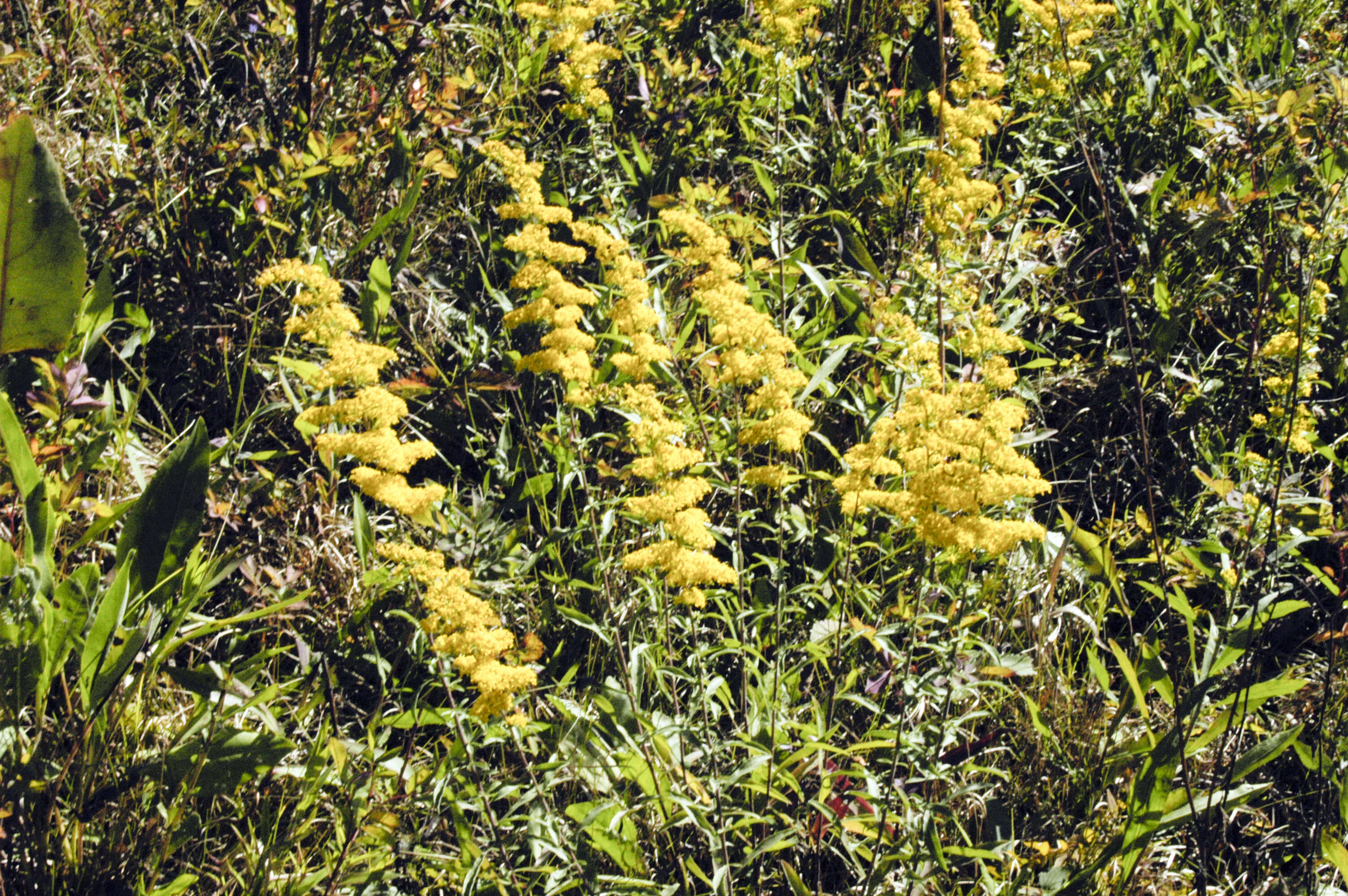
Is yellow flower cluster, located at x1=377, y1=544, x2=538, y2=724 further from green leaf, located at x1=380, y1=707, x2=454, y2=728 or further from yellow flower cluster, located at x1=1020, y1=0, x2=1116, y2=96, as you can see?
yellow flower cluster, located at x1=1020, y1=0, x2=1116, y2=96

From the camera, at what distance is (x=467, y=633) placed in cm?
166

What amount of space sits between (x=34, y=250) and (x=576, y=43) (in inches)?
60.6

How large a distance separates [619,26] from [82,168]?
2.11 m

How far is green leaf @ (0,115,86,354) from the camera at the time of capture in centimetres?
192

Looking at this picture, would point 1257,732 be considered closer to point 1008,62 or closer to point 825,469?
point 825,469

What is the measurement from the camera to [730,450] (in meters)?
2.56

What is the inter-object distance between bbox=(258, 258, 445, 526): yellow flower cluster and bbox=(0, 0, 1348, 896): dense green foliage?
0.04 metres

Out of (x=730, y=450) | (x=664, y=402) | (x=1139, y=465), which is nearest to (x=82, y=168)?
(x=664, y=402)

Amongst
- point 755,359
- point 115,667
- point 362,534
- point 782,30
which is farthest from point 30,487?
point 782,30

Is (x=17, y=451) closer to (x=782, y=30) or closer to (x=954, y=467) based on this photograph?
(x=954, y=467)

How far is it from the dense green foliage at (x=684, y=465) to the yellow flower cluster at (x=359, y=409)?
40 millimetres

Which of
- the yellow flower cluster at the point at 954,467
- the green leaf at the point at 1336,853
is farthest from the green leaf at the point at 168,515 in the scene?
the green leaf at the point at 1336,853

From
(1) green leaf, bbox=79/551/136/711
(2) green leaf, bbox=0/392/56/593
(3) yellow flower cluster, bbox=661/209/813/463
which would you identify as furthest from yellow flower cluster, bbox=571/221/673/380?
(2) green leaf, bbox=0/392/56/593

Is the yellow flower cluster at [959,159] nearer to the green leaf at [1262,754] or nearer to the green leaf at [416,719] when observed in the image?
the green leaf at [1262,754]
